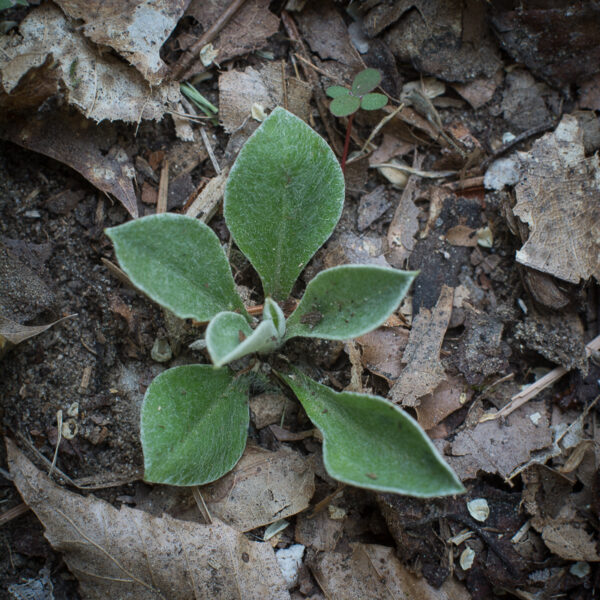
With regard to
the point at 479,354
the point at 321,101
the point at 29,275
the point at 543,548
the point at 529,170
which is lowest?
the point at 543,548

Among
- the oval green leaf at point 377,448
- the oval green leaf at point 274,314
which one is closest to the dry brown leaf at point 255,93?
the oval green leaf at point 274,314

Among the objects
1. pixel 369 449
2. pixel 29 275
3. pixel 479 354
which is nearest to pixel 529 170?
pixel 479 354

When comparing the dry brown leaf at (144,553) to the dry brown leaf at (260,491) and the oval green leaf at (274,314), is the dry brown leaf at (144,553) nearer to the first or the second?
the dry brown leaf at (260,491)

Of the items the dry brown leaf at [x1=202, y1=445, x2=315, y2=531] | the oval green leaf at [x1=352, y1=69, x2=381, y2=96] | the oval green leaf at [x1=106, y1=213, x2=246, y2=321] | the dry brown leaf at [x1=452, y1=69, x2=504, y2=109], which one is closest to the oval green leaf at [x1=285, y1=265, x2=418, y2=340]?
the oval green leaf at [x1=106, y1=213, x2=246, y2=321]

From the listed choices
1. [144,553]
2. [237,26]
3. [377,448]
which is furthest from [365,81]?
[144,553]

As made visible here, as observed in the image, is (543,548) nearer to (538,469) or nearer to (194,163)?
(538,469)

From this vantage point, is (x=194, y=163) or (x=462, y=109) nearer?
(x=194, y=163)

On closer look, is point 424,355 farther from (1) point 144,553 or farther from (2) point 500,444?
(1) point 144,553
